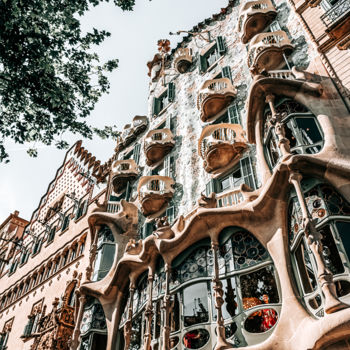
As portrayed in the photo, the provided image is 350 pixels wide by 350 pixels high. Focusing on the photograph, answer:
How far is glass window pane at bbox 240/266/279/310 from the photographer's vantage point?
9523 mm

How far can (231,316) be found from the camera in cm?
981

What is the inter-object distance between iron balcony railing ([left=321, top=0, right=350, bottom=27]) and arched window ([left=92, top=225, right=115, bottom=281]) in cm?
1354

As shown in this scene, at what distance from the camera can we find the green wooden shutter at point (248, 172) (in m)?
12.9

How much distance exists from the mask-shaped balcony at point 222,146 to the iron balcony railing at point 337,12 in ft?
17.7

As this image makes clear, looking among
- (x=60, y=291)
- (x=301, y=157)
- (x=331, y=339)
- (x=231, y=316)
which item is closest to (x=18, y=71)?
(x=301, y=157)

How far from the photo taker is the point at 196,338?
10.2 metres

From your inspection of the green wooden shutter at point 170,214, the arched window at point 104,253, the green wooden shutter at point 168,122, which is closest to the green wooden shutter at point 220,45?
the green wooden shutter at point 168,122

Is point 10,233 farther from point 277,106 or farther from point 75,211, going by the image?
point 277,106

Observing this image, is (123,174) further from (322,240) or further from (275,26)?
(322,240)

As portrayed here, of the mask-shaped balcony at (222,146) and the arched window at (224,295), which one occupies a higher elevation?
the mask-shaped balcony at (222,146)

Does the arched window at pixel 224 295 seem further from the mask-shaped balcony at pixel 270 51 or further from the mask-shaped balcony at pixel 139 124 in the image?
the mask-shaped balcony at pixel 139 124

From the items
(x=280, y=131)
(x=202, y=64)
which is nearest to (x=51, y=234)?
(x=202, y=64)

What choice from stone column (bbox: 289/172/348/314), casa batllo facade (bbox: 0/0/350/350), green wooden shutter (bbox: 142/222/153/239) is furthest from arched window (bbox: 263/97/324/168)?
green wooden shutter (bbox: 142/222/153/239)

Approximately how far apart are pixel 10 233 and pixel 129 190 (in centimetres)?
2339
